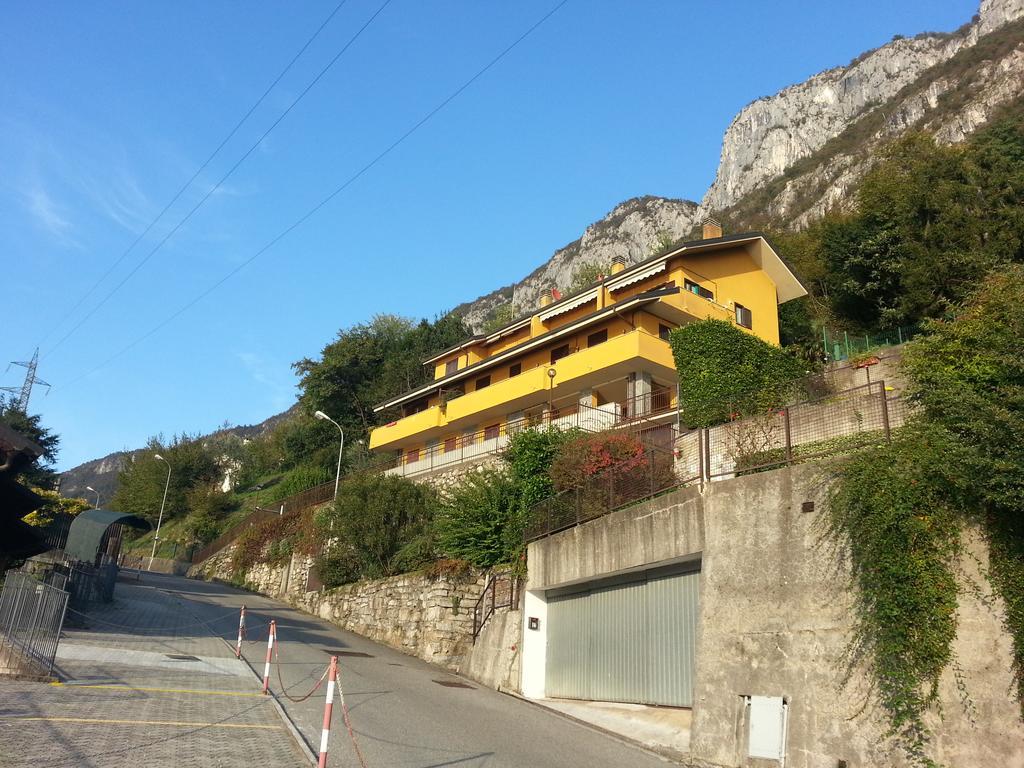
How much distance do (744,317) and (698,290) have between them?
106 inches

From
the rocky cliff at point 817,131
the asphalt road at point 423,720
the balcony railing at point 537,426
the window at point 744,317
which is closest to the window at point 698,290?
the window at point 744,317

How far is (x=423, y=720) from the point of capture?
12.0 m

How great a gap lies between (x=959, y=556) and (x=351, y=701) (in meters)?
9.33

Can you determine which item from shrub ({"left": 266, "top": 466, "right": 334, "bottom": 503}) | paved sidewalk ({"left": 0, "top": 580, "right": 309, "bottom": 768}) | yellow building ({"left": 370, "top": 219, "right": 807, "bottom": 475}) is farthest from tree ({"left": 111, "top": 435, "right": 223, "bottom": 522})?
paved sidewalk ({"left": 0, "top": 580, "right": 309, "bottom": 768})

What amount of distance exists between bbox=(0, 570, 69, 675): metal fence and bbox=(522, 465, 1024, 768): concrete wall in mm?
9870

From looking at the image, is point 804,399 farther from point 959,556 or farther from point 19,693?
point 19,693

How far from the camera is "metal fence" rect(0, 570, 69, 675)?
12227 mm

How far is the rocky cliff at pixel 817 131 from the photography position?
90.2 meters

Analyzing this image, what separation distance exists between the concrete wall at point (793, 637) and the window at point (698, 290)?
759 inches

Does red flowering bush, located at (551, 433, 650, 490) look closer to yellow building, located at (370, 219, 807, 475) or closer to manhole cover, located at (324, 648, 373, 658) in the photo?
yellow building, located at (370, 219, 807, 475)

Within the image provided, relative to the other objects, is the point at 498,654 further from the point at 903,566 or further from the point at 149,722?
the point at 903,566

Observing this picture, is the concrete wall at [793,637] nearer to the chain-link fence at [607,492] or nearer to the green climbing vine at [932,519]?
the green climbing vine at [932,519]

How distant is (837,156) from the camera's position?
331 ft

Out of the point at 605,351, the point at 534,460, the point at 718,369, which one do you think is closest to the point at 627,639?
the point at 534,460
